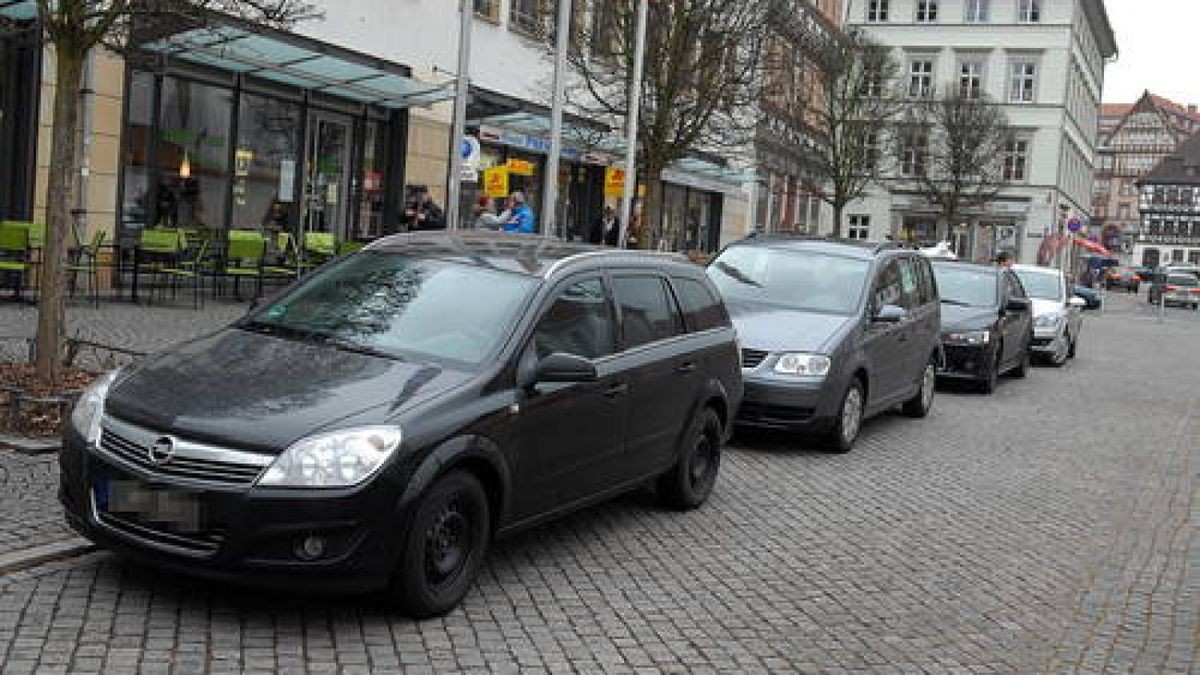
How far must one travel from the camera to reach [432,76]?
23438mm

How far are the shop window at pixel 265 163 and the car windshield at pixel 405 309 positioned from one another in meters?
13.7

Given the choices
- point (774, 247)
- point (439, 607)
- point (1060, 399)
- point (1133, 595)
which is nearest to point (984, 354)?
point (1060, 399)

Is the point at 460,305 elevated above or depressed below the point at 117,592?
above

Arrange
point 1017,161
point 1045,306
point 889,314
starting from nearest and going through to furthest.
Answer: point 889,314, point 1045,306, point 1017,161

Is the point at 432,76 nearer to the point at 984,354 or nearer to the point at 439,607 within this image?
the point at 984,354

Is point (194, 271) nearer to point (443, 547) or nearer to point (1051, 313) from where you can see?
point (443, 547)

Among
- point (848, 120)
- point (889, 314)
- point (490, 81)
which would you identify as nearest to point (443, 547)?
point (889, 314)

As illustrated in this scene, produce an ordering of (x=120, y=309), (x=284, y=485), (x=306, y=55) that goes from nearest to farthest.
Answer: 1. (x=284, y=485)
2. (x=120, y=309)
3. (x=306, y=55)

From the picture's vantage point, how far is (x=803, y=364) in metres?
10.2

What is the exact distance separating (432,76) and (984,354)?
12.0 m

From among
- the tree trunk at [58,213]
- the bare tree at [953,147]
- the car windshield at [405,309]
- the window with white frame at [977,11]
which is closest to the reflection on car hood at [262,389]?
the car windshield at [405,309]

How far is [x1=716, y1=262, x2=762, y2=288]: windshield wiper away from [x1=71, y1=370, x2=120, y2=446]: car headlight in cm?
693

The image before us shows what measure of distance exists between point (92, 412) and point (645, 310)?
3.05 metres

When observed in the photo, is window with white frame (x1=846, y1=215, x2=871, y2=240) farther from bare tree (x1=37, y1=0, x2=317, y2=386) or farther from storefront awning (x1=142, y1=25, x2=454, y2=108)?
bare tree (x1=37, y1=0, x2=317, y2=386)
